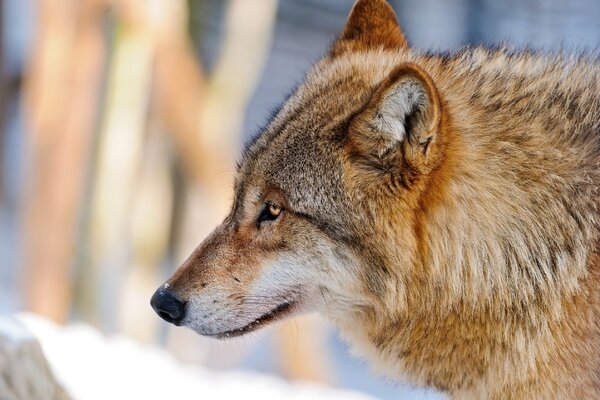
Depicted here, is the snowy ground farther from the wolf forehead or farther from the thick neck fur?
the thick neck fur

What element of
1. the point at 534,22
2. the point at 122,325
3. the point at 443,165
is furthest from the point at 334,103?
the point at 534,22

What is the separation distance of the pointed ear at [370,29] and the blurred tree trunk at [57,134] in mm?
4580

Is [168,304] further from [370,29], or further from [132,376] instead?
[132,376]

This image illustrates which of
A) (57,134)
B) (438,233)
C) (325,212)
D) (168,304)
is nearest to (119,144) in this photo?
(57,134)

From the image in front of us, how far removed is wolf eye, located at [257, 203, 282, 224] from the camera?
340cm

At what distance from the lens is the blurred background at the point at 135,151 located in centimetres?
809

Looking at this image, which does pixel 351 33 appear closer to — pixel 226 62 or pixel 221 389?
pixel 221 389

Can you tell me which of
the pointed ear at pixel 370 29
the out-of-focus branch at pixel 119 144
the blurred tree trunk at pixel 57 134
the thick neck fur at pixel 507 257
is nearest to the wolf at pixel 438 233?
the thick neck fur at pixel 507 257

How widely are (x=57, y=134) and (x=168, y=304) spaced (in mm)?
5071

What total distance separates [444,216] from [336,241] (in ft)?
1.28

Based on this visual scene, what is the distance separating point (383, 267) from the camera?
3.25m

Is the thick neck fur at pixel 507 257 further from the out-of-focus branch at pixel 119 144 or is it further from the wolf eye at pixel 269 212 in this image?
the out-of-focus branch at pixel 119 144

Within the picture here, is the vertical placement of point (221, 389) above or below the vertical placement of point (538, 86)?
below

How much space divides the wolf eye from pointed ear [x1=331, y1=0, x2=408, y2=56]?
2.83ft
